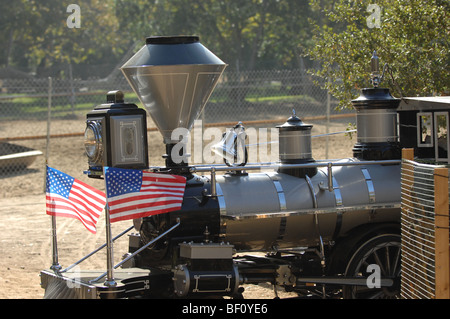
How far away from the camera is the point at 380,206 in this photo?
265 inches

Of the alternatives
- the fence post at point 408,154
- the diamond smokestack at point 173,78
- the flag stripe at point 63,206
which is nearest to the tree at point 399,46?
the fence post at point 408,154

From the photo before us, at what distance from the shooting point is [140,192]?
19.2 feet

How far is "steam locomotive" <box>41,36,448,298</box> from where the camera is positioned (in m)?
6.03

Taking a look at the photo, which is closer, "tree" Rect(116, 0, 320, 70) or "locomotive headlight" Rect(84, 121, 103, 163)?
"locomotive headlight" Rect(84, 121, 103, 163)

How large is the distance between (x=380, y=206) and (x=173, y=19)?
80.5 ft

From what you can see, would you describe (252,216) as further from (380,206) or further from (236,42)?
(236,42)

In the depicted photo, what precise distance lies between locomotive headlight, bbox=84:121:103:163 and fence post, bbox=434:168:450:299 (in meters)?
2.76

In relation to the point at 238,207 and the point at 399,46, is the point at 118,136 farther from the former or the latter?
the point at 399,46

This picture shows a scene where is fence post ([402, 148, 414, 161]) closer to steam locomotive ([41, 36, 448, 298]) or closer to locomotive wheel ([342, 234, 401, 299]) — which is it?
steam locomotive ([41, 36, 448, 298])

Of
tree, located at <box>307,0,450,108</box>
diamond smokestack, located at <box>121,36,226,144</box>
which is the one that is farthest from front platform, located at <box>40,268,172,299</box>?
tree, located at <box>307,0,450,108</box>

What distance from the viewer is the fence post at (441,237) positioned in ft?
15.9

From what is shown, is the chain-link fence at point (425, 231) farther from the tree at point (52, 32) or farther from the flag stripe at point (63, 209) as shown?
the tree at point (52, 32)

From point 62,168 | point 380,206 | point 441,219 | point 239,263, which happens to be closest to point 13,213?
point 62,168

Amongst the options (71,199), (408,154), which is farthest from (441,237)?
(71,199)
